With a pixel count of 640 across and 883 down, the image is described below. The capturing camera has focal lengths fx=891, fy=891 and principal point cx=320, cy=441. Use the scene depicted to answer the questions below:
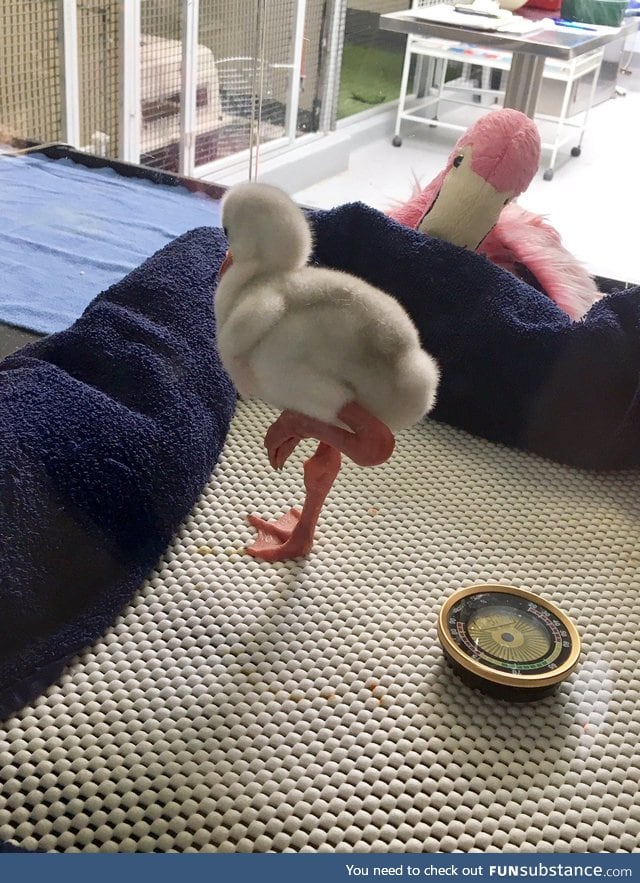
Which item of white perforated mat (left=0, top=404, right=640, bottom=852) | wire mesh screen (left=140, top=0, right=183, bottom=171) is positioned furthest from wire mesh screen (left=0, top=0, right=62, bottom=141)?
white perforated mat (left=0, top=404, right=640, bottom=852)

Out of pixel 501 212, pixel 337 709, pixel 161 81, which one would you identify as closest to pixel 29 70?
pixel 161 81

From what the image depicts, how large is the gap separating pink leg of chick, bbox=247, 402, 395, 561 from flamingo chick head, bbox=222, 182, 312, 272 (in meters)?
0.11

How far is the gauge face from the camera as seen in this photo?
642 millimetres

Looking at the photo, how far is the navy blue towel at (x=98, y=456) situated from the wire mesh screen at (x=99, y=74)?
1115 mm

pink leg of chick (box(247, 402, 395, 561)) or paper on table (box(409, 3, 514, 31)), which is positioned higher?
paper on table (box(409, 3, 514, 31))

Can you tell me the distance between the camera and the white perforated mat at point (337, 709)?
1.85 ft

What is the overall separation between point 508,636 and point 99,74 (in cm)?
168

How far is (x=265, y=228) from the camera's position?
2.06ft

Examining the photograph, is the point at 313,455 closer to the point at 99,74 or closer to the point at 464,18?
the point at 464,18


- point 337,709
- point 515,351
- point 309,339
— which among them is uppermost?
point 309,339

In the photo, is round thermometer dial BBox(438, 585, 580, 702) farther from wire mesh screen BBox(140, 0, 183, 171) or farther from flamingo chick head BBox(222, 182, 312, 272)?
wire mesh screen BBox(140, 0, 183, 171)

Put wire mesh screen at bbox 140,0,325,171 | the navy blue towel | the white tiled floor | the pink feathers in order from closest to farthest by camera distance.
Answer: the navy blue towel < the pink feathers < the white tiled floor < wire mesh screen at bbox 140,0,325,171

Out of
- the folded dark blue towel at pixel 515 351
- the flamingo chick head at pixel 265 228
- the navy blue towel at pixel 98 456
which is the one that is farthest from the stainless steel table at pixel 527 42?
the flamingo chick head at pixel 265 228
